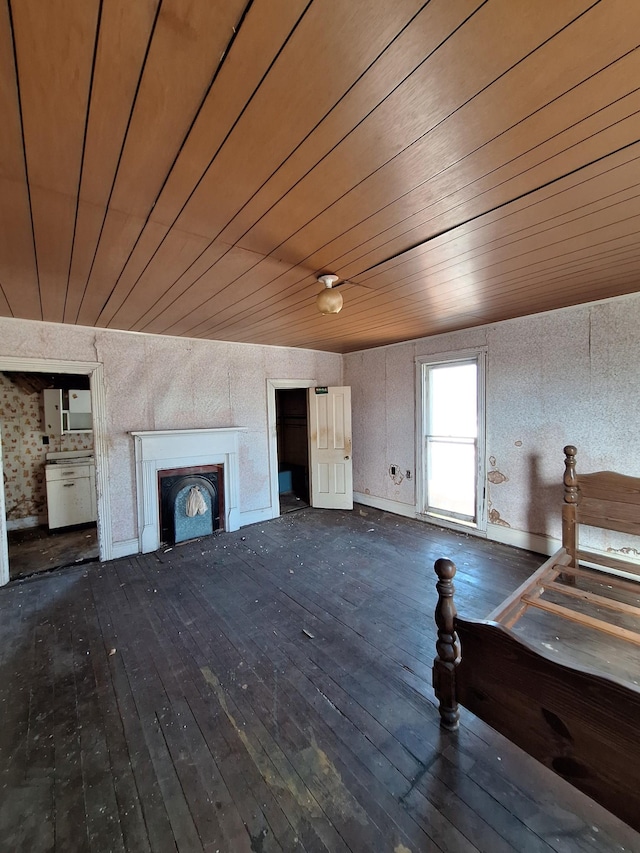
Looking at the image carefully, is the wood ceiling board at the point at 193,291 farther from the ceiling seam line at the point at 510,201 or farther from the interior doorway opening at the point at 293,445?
the interior doorway opening at the point at 293,445

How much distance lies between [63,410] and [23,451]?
75 cm

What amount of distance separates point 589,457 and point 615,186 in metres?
2.64

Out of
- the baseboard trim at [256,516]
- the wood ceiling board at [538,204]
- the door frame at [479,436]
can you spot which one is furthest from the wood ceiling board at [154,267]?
the door frame at [479,436]

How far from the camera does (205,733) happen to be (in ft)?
5.65

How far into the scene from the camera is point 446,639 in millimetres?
1562

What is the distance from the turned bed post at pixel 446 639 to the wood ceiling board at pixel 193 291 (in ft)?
6.45

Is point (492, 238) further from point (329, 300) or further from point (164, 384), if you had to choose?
point (164, 384)

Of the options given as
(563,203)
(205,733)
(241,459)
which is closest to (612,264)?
(563,203)

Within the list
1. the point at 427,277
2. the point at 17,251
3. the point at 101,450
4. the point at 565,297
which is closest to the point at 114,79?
the point at 17,251

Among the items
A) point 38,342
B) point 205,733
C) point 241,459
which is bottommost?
point 205,733

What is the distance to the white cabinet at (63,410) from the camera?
4.82 meters

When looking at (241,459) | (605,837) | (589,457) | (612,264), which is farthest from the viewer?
(241,459)

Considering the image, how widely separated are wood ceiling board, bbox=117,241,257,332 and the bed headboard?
315 cm

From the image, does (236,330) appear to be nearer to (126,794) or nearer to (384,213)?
(384,213)
